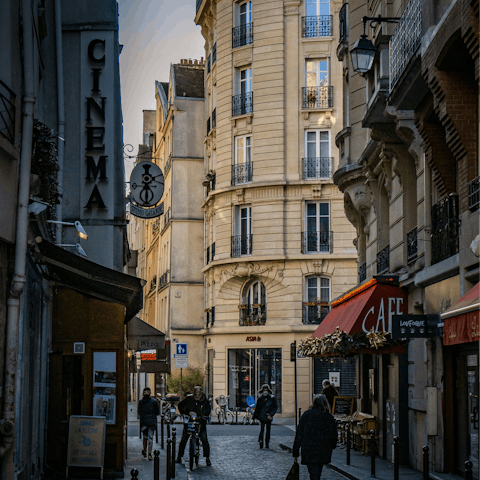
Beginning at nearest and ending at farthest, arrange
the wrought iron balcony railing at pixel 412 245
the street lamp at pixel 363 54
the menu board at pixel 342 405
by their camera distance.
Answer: the street lamp at pixel 363 54 < the wrought iron balcony railing at pixel 412 245 < the menu board at pixel 342 405

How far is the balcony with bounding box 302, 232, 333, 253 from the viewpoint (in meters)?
37.8

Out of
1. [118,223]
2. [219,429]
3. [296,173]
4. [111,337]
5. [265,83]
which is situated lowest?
[219,429]

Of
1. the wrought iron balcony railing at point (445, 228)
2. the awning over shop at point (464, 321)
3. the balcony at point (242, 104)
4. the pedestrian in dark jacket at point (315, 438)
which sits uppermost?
the balcony at point (242, 104)

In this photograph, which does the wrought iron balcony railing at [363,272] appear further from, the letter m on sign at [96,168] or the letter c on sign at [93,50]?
the letter c on sign at [93,50]

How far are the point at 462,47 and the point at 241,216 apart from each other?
27.3 m

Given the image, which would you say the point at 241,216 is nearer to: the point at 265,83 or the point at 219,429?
the point at 265,83

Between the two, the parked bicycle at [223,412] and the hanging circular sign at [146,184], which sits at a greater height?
the hanging circular sign at [146,184]

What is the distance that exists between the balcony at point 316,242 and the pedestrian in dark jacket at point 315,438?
2548 cm

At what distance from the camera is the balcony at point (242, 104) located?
39.4m

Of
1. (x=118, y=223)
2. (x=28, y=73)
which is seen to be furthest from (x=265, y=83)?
(x=28, y=73)

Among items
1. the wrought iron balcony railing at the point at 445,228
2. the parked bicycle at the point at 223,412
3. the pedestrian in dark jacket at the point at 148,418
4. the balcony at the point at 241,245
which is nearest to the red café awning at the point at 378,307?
the wrought iron balcony railing at the point at 445,228

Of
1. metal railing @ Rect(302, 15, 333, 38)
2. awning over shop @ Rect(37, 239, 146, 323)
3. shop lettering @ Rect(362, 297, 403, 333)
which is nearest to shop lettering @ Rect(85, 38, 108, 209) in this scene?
awning over shop @ Rect(37, 239, 146, 323)

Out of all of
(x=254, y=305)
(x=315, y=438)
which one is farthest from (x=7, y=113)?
(x=254, y=305)

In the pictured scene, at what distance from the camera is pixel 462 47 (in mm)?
12602
